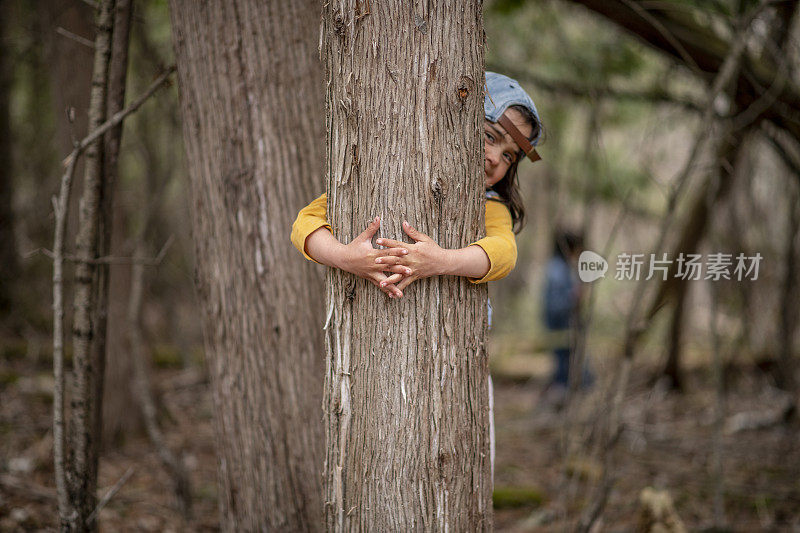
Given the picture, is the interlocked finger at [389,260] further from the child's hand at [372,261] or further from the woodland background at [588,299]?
the woodland background at [588,299]

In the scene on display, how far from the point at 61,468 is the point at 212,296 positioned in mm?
924

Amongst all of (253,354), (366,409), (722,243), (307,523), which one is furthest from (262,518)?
(722,243)

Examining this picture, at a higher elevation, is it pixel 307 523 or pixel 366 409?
pixel 366 409

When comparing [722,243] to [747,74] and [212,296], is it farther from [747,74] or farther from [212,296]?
[212,296]

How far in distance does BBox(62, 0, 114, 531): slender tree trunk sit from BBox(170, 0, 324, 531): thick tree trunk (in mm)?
334

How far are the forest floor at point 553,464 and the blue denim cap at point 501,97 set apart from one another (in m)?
1.96

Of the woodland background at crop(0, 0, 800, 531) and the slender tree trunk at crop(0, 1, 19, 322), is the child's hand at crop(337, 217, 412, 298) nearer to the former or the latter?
the woodland background at crop(0, 0, 800, 531)

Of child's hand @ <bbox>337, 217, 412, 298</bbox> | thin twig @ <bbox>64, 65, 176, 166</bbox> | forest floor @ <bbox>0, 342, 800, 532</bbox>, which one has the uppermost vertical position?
thin twig @ <bbox>64, 65, 176, 166</bbox>

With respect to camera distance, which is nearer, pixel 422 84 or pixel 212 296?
pixel 422 84

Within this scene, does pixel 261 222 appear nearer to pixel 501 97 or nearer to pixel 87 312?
pixel 87 312

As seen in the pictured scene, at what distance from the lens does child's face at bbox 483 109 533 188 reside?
2.06 m

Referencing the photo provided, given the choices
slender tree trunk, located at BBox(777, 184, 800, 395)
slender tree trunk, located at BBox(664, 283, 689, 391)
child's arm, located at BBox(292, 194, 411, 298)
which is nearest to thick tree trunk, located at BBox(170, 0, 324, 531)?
child's arm, located at BBox(292, 194, 411, 298)

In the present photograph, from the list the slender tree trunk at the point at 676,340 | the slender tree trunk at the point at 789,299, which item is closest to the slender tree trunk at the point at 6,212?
the slender tree trunk at the point at 676,340

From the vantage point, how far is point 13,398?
5.45 m
